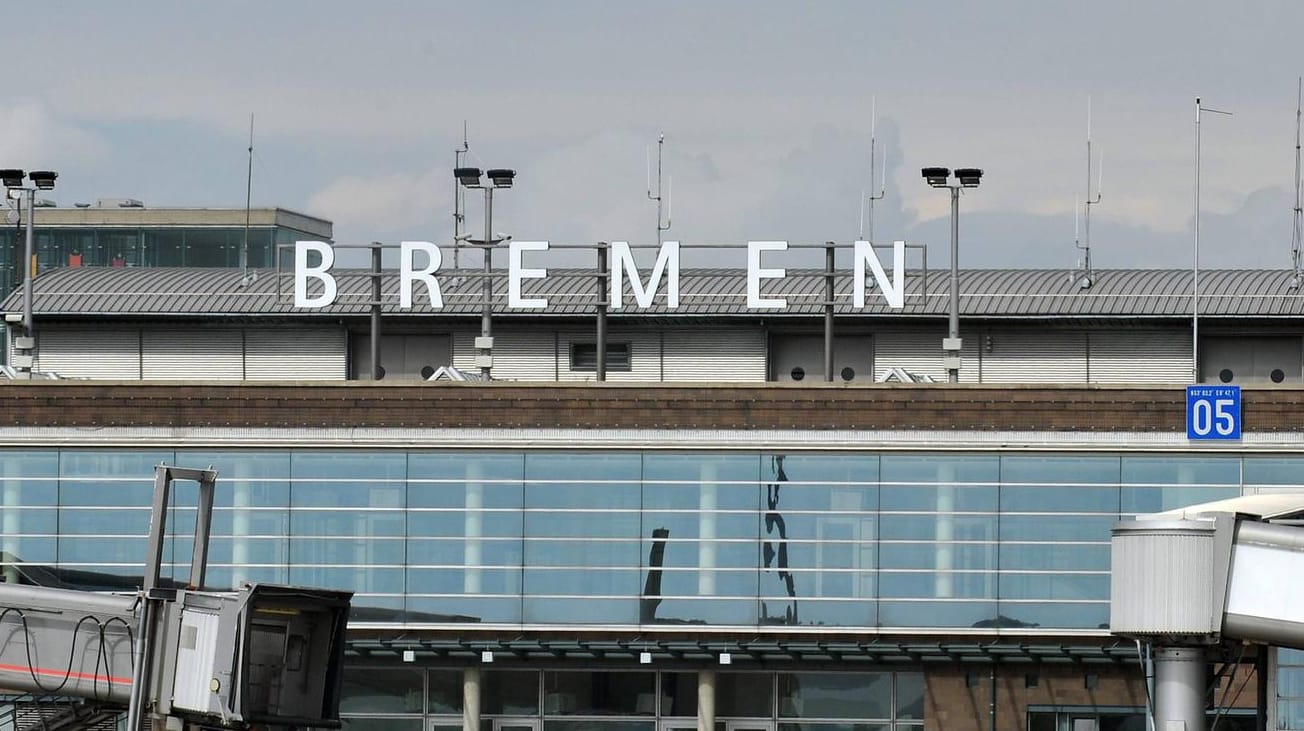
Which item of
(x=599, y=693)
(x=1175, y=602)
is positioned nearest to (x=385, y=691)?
(x=599, y=693)

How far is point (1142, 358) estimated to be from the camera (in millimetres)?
70688

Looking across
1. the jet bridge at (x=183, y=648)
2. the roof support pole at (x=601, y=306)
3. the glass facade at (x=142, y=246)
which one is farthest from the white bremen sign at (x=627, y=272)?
the glass facade at (x=142, y=246)

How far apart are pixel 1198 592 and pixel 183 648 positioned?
542 inches

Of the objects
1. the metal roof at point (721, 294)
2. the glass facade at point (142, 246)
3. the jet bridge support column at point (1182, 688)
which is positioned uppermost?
the glass facade at point (142, 246)

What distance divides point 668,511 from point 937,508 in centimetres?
705

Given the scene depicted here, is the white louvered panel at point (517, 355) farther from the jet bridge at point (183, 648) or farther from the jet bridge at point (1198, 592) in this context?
the jet bridge at point (1198, 592)

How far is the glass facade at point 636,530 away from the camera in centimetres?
6134

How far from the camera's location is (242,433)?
62.8 meters

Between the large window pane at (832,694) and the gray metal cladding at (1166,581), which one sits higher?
the gray metal cladding at (1166,581)

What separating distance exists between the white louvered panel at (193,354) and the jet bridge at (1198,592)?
149ft

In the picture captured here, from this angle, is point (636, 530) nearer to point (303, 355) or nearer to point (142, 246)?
point (303, 355)

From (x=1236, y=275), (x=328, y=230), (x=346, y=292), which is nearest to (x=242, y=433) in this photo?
(x=346, y=292)

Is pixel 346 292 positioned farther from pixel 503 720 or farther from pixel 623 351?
pixel 503 720

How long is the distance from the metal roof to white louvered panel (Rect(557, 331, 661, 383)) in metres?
1.09
